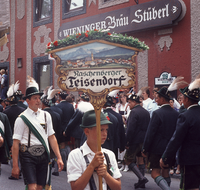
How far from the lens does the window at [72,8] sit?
1483 centimetres

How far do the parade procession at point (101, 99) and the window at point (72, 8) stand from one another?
5 centimetres

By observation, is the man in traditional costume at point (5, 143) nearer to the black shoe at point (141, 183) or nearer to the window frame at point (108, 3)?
the black shoe at point (141, 183)

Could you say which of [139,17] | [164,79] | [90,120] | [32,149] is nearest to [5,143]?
[32,149]

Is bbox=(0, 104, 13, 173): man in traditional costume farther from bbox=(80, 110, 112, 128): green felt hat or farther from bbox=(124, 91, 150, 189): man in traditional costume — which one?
bbox=(80, 110, 112, 128): green felt hat

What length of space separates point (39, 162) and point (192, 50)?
7.53 meters

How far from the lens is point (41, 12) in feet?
56.7

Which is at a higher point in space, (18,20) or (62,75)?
(18,20)

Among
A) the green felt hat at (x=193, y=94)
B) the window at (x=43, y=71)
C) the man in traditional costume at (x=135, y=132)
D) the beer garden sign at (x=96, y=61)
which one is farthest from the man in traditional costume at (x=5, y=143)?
the window at (x=43, y=71)

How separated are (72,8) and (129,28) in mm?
4534

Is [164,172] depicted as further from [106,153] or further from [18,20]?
[18,20]

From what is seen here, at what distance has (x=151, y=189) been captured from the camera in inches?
266

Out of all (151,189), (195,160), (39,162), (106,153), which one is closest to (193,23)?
(151,189)

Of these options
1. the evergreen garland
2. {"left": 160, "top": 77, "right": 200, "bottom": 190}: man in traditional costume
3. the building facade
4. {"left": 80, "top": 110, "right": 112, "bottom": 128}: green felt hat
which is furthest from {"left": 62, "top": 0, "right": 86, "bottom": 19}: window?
{"left": 80, "top": 110, "right": 112, "bottom": 128}: green felt hat

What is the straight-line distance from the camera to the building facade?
1063cm
